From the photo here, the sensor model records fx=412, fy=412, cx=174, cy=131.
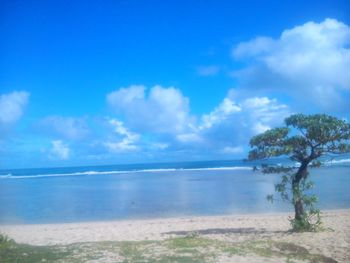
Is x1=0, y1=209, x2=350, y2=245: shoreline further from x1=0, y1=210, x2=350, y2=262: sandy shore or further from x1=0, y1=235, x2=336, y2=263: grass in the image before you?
x1=0, y1=235, x2=336, y2=263: grass

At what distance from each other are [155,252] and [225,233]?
15.1ft

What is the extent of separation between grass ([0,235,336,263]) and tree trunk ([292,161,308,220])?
93.1 inches

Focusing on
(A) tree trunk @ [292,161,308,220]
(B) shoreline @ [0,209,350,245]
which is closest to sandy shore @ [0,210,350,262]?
(B) shoreline @ [0,209,350,245]

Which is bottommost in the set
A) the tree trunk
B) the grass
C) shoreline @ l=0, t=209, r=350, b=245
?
shoreline @ l=0, t=209, r=350, b=245

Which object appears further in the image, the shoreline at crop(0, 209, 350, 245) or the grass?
the shoreline at crop(0, 209, 350, 245)

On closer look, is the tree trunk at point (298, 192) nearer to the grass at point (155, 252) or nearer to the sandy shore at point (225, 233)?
the sandy shore at point (225, 233)

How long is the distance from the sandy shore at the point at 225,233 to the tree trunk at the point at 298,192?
2.60 feet

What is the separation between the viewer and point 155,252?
34.6 ft

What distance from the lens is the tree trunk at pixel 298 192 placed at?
13740 millimetres

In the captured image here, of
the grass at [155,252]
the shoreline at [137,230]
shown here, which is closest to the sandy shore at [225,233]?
the shoreline at [137,230]

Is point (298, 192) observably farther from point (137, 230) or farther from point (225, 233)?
point (137, 230)

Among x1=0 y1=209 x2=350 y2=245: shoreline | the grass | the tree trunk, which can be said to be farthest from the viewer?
x1=0 y1=209 x2=350 y2=245: shoreline

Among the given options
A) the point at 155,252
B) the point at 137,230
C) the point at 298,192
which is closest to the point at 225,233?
the point at 298,192

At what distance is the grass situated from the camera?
976cm
